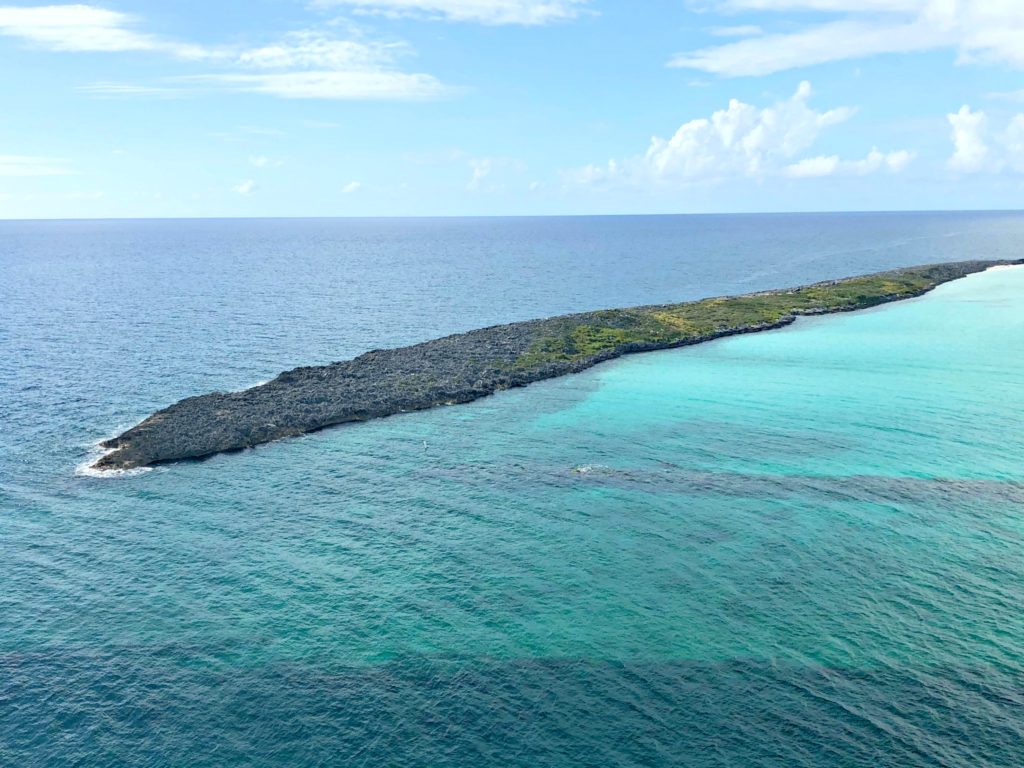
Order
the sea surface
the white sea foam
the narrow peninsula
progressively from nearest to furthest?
1. the sea surface
2. the white sea foam
3. the narrow peninsula

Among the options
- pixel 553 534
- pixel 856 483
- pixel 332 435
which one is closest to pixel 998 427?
pixel 856 483

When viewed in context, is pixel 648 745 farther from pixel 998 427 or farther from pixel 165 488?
pixel 998 427

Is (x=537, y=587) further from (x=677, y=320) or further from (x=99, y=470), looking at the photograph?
(x=677, y=320)

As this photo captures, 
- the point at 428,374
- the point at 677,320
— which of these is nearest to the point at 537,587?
the point at 428,374

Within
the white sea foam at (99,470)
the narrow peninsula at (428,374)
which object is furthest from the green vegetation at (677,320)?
the white sea foam at (99,470)

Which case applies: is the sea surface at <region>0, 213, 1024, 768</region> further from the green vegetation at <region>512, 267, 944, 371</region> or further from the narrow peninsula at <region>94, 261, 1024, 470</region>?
the green vegetation at <region>512, 267, 944, 371</region>

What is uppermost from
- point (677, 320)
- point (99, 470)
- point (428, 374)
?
point (677, 320)

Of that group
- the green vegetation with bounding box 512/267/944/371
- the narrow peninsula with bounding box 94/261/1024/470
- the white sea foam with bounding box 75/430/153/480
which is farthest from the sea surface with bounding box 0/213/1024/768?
the green vegetation with bounding box 512/267/944/371
